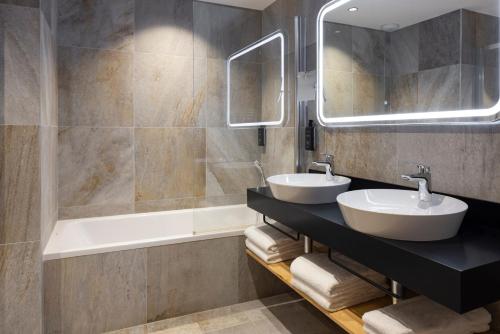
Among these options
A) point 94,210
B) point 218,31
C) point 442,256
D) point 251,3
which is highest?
point 251,3

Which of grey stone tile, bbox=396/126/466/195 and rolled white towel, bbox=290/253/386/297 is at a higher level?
grey stone tile, bbox=396/126/466/195

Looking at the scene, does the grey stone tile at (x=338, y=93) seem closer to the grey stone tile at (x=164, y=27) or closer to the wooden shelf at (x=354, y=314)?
the wooden shelf at (x=354, y=314)

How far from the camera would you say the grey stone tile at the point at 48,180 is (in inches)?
81.7

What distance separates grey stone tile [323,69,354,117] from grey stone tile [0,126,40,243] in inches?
71.3

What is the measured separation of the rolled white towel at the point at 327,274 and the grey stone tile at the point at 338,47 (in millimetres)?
1208

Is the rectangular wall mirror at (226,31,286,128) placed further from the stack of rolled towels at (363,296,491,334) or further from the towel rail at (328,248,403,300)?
the stack of rolled towels at (363,296,491,334)

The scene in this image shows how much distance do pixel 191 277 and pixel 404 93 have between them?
5.89 feet

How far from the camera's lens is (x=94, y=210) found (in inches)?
118

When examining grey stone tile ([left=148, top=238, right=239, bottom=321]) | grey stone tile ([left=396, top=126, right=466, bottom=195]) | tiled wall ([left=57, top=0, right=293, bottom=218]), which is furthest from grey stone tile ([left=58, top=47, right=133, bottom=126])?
grey stone tile ([left=396, top=126, right=466, bottom=195])

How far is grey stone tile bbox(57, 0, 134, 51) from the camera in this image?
282cm

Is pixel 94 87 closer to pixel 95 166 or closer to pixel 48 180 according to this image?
pixel 95 166

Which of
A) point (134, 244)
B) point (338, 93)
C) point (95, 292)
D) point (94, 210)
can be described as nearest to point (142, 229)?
point (94, 210)

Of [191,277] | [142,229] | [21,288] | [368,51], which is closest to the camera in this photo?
[21,288]

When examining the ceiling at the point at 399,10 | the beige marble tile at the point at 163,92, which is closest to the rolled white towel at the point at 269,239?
the beige marble tile at the point at 163,92
